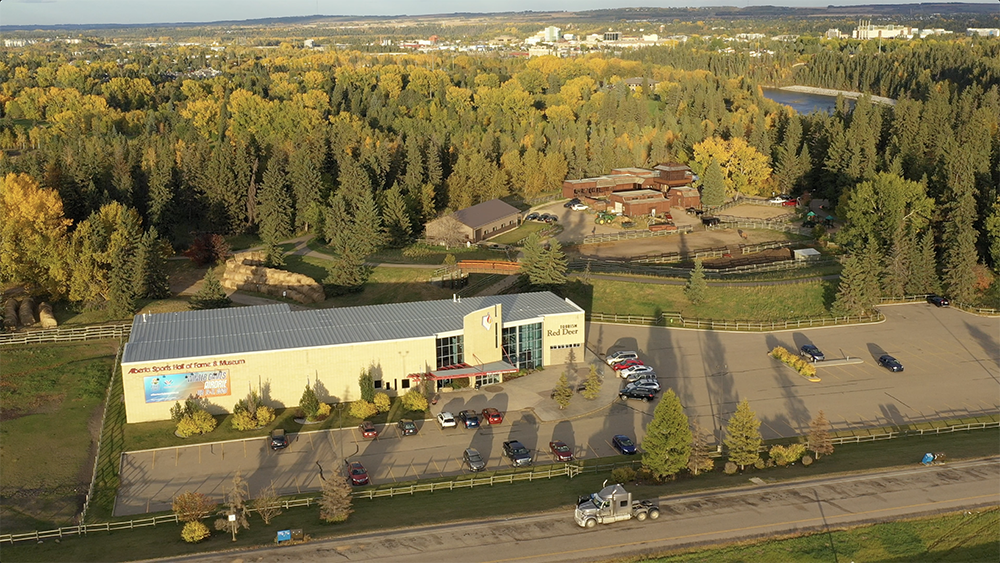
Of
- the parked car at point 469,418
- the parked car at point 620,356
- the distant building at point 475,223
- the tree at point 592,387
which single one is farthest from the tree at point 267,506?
the distant building at point 475,223

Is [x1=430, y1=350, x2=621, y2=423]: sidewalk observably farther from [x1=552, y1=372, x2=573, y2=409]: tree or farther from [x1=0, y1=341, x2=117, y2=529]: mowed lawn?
[x1=0, y1=341, x2=117, y2=529]: mowed lawn

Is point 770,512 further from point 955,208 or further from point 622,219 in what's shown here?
point 622,219

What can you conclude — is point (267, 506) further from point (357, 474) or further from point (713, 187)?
point (713, 187)

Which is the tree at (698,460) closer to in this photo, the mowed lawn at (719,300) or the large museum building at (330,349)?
the large museum building at (330,349)

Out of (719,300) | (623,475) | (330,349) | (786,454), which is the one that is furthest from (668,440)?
(719,300)

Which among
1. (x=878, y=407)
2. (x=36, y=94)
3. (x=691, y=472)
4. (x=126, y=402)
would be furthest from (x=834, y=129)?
(x=36, y=94)
